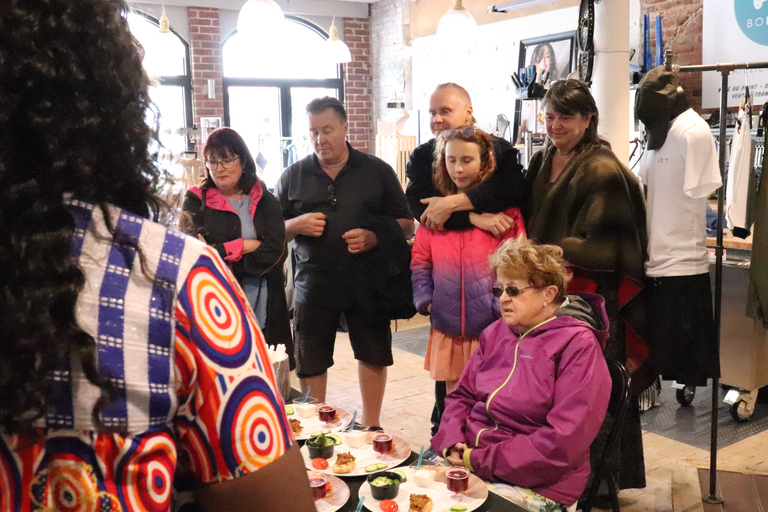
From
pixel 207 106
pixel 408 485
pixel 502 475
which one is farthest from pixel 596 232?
pixel 207 106

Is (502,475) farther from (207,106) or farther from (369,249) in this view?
(207,106)

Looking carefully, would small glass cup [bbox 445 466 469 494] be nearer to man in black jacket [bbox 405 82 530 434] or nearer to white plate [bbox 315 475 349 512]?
white plate [bbox 315 475 349 512]

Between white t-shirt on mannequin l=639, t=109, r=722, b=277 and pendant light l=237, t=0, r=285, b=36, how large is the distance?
201 cm

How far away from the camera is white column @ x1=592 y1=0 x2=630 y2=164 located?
3623 millimetres

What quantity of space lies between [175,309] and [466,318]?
211 cm

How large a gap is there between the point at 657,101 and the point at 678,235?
57cm

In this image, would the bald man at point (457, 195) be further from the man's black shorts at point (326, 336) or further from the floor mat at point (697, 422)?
the floor mat at point (697, 422)

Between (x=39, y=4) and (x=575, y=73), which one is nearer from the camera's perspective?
(x=39, y=4)

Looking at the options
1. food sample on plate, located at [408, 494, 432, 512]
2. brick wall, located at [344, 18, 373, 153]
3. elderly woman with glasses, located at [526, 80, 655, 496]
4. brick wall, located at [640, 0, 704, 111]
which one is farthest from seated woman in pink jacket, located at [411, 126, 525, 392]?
→ brick wall, located at [344, 18, 373, 153]

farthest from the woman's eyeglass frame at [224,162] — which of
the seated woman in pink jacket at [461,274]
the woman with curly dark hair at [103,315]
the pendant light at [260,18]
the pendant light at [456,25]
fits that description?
the woman with curly dark hair at [103,315]

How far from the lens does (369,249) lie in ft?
10.4

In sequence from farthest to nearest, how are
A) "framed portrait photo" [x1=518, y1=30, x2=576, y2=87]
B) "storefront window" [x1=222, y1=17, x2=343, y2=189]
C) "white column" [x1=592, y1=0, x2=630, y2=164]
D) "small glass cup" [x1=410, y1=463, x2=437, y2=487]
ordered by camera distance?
"storefront window" [x1=222, y1=17, x2=343, y2=189] < "framed portrait photo" [x1=518, y1=30, x2=576, y2=87] < "white column" [x1=592, y1=0, x2=630, y2=164] < "small glass cup" [x1=410, y1=463, x2=437, y2=487]

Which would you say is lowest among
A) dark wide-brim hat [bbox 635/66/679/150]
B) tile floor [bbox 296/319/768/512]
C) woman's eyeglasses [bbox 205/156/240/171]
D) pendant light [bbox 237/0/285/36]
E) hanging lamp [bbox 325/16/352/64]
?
tile floor [bbox 296/319/768/512]

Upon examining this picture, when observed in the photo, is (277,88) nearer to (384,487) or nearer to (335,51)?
(335,51)
